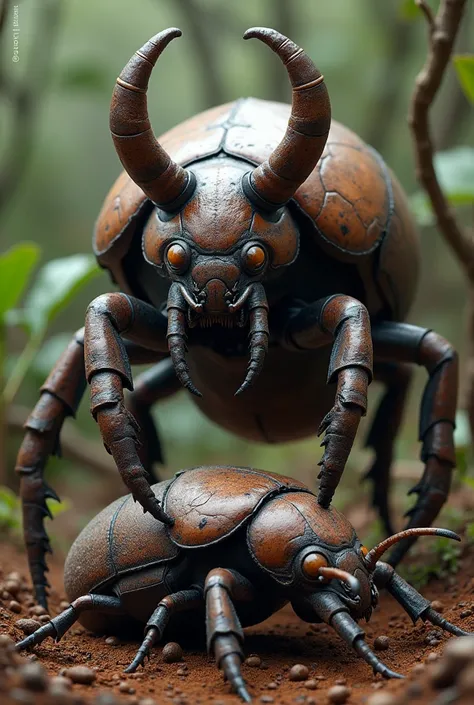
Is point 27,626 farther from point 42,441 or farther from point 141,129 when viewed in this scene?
point 141,129

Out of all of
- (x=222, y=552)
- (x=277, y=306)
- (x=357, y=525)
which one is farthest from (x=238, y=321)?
(x=357, y=525)

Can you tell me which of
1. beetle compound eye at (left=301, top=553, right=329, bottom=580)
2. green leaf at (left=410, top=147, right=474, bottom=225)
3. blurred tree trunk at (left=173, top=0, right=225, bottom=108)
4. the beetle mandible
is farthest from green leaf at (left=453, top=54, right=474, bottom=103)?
blurred tree trunk at (left=173, top=0, right=225, bottom=108)

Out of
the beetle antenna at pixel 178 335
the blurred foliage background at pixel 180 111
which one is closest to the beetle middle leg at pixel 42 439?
the beetle antenna at pixel 178 335

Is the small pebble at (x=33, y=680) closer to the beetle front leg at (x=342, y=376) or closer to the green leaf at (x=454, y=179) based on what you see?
the beetle front leg at (x=342, y=376)

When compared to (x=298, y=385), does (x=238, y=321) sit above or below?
above

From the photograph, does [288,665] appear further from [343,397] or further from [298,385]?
[298,385]

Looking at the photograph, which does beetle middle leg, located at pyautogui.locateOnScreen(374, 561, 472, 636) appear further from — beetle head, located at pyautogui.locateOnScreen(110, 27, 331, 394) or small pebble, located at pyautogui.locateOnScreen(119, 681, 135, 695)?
small pebble, located at pyautogui.locateOnScreen(119, 681, 135, 695)

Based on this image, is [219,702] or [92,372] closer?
[219,702]
